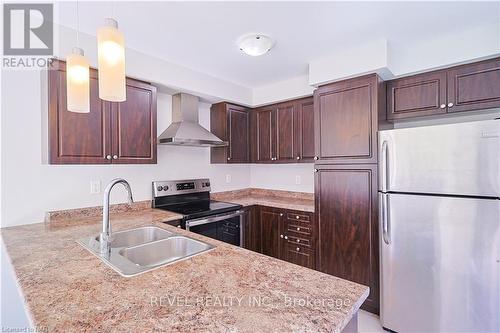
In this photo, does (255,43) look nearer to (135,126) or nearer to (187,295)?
(135,126)

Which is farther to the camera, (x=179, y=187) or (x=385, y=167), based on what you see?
(x=179, y=187)

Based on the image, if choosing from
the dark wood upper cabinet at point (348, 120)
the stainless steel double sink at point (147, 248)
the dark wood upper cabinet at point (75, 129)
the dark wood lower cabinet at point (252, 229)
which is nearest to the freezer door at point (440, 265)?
the dark wood upper cabinet at point (348, 120)

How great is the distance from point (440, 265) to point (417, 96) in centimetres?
146

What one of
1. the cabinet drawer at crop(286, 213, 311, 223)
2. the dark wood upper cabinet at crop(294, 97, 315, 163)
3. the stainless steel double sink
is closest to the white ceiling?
the dark wood upper cabinet at crop(294, 97, 315, 163)

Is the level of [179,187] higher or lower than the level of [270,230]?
higher

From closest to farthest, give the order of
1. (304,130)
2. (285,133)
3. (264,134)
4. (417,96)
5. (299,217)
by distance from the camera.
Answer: (417,96), (299,217), (304,130), (285,133), (264,134)

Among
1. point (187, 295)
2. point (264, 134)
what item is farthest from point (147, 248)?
point (264, 134)

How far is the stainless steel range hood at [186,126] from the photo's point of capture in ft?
8.46

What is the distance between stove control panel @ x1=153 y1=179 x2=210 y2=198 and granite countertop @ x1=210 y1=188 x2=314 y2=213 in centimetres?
23

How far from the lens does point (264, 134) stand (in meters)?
3.42

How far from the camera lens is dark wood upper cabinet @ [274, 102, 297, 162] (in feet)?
10.3

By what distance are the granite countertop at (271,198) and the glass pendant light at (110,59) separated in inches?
82.9

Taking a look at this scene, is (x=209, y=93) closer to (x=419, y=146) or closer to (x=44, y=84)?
(x=44, y=84)

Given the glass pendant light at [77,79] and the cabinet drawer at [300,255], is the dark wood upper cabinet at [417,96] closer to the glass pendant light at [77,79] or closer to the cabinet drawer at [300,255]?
the cabinet drawer at [300,255]
